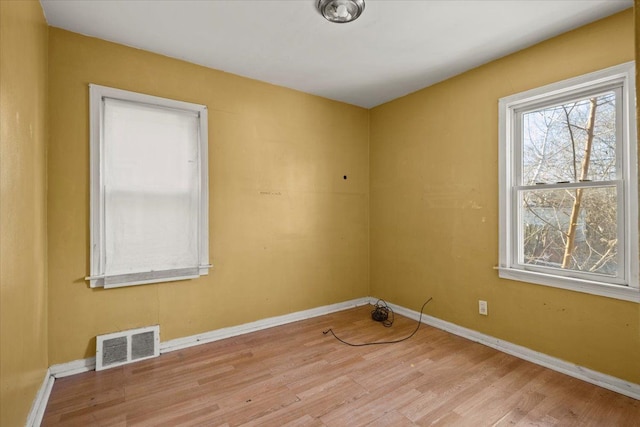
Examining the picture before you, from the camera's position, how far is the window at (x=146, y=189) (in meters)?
2.33

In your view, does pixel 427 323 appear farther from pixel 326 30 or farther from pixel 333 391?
pixel 326 30

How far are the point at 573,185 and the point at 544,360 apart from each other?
1.36m

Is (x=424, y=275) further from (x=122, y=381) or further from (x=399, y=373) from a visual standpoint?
(x=122, y=381)

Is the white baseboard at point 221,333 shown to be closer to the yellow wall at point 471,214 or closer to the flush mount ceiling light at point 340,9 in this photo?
the yellow wall at point 471,214

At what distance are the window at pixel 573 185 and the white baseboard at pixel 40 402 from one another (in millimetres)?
3342

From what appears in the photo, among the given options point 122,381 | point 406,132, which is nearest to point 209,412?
point 122,381

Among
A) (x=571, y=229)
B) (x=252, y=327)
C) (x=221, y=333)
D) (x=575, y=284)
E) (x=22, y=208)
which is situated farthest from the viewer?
(x=252, y=327)

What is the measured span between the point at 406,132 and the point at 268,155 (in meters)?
1.58

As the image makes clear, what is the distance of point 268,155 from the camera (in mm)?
3146

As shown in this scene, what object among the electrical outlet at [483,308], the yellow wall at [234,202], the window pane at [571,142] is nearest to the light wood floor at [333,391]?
the electrical outlet at [483,308]

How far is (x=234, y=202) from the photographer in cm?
294

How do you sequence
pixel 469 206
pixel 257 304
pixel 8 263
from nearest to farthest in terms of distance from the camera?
pixel 8 263
pixel 469 206
pixel 257 304

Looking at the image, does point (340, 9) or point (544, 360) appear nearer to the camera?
point (340, 9)

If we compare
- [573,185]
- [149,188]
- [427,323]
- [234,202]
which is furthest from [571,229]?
[149,188]
